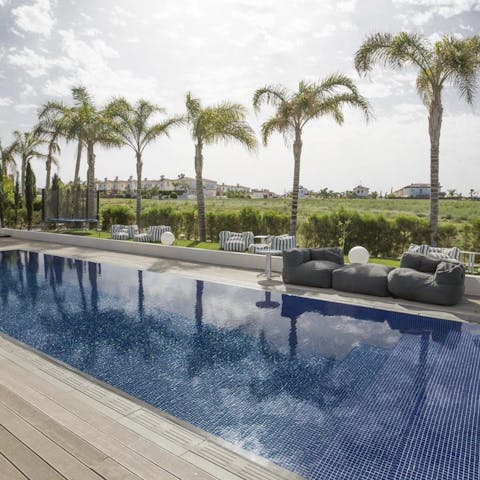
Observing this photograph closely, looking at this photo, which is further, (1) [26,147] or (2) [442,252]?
(1) [26,147]

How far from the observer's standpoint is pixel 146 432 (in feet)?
11.3

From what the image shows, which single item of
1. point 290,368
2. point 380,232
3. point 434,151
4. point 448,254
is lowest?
point 290,368

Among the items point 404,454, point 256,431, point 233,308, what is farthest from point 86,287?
point 404,454

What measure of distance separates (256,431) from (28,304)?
628cm

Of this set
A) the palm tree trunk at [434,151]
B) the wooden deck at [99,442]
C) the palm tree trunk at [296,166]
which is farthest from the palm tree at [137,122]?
the wooden deck at [99,442]

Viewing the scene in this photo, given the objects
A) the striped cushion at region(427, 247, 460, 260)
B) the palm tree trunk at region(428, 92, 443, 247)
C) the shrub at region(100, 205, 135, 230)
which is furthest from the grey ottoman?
the shrub at region(100, 205, 135, 230)

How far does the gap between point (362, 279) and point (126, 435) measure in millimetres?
6191

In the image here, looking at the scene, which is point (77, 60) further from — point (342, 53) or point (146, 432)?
point (146, 432)

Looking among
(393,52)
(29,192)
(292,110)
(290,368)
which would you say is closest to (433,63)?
(393,52)

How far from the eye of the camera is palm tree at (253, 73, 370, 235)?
1317cm

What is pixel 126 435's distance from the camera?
3375 millimetres

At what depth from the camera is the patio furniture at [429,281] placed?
745 centimetres

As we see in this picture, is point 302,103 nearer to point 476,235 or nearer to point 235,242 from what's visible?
point 235,242

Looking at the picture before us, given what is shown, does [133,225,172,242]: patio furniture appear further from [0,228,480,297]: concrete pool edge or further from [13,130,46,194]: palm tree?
[13,130,46,194]: palm tree
